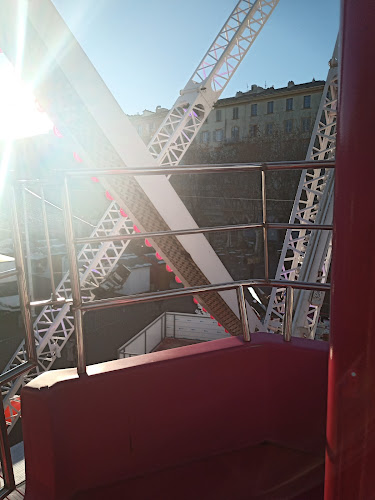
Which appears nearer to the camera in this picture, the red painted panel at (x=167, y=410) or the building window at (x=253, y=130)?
the red painted panel at (x=167, y=410)

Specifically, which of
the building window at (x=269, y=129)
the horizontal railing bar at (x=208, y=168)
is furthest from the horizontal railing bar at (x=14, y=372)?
the building window at (x=269, y=129)

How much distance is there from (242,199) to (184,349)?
118 ft

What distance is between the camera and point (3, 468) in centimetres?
172

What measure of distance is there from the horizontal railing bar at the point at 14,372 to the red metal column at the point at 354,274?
1.23 meters

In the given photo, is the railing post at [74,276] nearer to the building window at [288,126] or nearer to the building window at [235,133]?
the building window at [288,126]

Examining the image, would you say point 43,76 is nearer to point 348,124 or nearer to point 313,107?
point 348,124

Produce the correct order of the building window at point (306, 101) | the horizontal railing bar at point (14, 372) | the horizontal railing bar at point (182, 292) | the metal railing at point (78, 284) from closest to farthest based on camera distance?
the horizontal railing bar at point (14, 372), the metal railing at point (78, 284), the horizontal railing bar at point (182, 292), the building window at point (306, 101)

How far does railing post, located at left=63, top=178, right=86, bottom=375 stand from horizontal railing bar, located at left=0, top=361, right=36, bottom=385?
23 centimetres

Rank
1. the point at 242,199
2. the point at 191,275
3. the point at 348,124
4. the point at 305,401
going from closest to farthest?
the point at 348,124
the point at 305,401
the point at 191,275
the point at 242,199

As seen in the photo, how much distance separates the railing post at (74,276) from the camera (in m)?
1.79

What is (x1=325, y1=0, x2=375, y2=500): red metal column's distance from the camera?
951 millimetres

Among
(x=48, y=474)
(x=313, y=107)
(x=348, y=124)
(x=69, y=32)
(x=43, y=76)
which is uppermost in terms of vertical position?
(x=313, y=107)

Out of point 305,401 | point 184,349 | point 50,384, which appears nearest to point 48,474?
point 50,384

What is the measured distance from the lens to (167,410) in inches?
79.0
